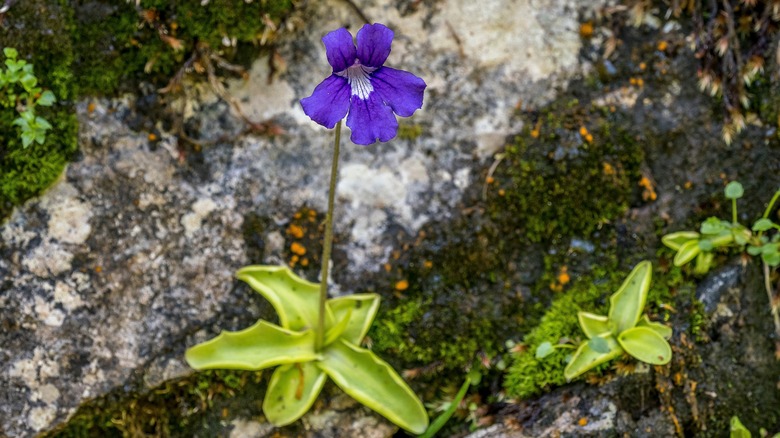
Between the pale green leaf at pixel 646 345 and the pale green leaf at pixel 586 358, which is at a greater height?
the pale green leaf at pixel 646 345

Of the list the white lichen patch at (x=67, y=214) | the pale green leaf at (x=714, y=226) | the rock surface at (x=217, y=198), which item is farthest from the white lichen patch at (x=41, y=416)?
the pale green leaf at (x=714, y=226)

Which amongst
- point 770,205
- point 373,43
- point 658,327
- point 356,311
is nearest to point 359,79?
point 373,43

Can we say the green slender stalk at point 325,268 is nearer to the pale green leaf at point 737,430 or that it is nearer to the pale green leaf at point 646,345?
the pale green leaf at point 646,345

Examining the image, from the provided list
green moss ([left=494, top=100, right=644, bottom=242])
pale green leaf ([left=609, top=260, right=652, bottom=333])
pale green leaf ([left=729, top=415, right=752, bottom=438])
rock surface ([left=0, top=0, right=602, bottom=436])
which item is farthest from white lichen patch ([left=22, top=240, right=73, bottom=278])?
pale green leaf ([left=729, top=415, right=752, bottom=438])

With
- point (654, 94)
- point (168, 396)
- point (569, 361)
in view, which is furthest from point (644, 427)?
point (168, 396)

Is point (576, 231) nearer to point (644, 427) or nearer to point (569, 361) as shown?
point (569, 361)
